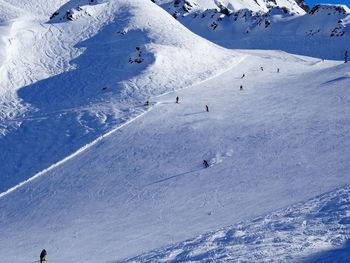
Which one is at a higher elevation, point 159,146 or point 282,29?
point 282,29

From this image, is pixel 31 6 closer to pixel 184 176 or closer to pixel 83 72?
pixel 83 72

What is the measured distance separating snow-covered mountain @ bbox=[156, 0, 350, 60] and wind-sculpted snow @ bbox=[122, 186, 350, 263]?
6238 cm

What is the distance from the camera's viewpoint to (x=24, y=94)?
47500 millimetres

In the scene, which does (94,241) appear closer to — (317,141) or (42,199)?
(42,199)

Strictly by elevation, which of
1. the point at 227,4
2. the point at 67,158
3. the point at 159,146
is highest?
the point at 227,4

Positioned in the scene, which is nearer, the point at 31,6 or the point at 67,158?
the point at 67,158

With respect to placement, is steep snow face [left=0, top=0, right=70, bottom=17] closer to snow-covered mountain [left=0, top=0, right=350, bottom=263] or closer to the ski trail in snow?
snow-covered mountain [left=0, top=0, right=350, bottom=263]

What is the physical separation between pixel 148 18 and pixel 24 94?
2599 centimetres

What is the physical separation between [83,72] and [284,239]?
1706 inches

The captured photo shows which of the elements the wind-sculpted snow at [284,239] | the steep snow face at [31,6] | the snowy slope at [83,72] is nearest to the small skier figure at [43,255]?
the wind-sculpted snow at [284,239]

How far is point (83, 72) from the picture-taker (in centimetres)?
5256

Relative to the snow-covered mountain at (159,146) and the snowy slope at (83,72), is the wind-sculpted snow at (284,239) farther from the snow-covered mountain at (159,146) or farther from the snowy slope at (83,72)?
the snowy slope at (83,72)

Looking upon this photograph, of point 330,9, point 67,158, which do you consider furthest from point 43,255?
point 330,9

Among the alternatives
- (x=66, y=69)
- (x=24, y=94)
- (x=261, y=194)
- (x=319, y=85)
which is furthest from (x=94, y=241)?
(x=66, y=69)
